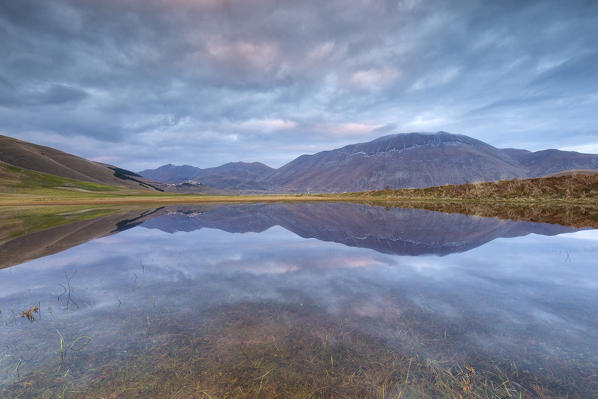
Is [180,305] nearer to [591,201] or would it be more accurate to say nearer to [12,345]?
[12,345]

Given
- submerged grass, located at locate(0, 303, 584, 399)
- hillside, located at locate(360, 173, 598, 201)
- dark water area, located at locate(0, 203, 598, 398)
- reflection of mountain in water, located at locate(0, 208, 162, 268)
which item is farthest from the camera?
hillside, located at locate(360, 173, 598, 201)

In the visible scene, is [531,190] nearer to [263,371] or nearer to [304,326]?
[304,326]

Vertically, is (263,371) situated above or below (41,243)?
above

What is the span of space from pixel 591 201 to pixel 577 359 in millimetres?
49402

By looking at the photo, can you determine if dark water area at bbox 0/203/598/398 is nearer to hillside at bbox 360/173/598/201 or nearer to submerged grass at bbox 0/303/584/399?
submerged grass at bbox 0/303/584/399

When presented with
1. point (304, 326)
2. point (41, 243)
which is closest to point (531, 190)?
point (304, 326)

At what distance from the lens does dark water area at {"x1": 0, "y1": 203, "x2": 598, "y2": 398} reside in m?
4.16

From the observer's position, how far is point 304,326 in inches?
236

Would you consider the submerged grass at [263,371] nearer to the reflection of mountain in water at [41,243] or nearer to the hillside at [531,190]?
the reflection of mountain in water at [41,243]

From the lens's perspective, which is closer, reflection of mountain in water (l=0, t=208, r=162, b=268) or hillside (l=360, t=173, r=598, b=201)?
reflection of mountain in water (l=0, t=208, r=162, b=268)

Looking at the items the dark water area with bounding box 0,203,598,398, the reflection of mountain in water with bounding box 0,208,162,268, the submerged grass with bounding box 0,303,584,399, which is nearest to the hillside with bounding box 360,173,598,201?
the dark water area with bounding box 0,203,598,398

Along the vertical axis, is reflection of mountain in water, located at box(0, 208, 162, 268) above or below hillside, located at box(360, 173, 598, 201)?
below

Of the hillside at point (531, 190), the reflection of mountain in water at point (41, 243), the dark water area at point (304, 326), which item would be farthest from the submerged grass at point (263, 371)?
the hillside at point (531, 190)

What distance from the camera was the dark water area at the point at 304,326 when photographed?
13.7ft
